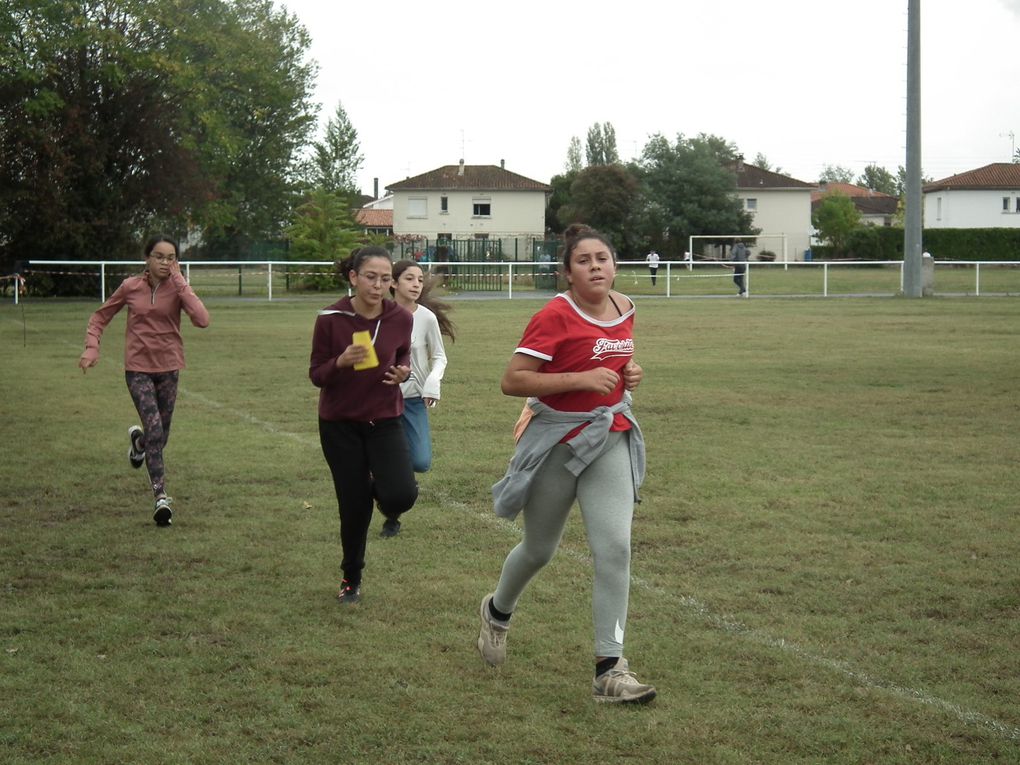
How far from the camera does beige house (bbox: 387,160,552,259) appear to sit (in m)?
92.6

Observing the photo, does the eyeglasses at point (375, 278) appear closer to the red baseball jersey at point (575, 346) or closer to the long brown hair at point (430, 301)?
the red baseball jersey at point (575, 346)

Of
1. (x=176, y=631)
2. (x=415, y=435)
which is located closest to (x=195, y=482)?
(x=415, y=435)

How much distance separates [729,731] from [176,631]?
2.73m

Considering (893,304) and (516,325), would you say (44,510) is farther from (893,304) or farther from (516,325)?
(893,304)

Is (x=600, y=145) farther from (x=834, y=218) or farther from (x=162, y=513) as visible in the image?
(x=162, y=513)

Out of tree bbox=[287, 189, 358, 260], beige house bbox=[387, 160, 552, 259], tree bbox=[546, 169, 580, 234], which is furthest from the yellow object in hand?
tree bbox=[546, 169, 580, 234]

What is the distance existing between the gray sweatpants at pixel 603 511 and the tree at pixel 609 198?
77426mm

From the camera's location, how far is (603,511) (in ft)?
17.1

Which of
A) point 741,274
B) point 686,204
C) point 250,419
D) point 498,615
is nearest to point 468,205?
point 686,204

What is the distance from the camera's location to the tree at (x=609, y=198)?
82.8 meters

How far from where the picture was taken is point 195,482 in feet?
33.3

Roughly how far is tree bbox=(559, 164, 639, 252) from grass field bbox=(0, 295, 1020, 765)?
69419 mm

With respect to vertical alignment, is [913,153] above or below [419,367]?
above

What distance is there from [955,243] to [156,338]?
217ft
